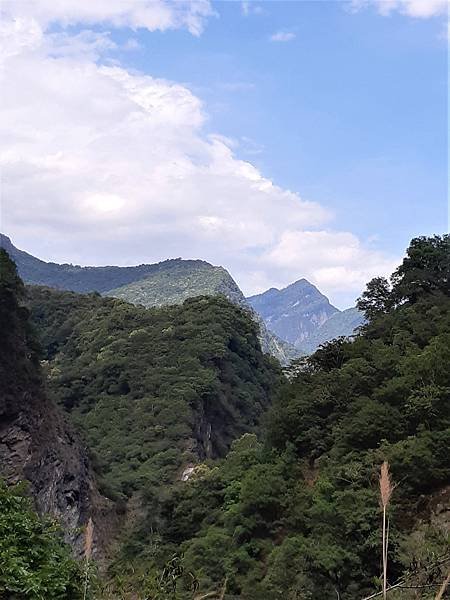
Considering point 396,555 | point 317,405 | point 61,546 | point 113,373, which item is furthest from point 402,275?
point 113,373

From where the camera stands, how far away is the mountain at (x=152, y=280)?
8850cm

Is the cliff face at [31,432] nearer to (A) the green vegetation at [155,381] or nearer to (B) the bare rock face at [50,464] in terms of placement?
(B) the bare rock face at [50,464]

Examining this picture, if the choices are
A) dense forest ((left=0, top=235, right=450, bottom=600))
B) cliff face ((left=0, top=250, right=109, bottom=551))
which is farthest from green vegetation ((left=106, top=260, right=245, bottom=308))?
cliff face ((left=0, top=250, right=109, bottom=551))

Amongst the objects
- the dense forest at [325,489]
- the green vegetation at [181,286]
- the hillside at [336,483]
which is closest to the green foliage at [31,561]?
the dense forest at [325,489]

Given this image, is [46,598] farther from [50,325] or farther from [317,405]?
[50,325]

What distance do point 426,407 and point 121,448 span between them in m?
25.9

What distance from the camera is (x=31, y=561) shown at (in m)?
5.20

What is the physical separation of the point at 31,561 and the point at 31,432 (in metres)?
20.4

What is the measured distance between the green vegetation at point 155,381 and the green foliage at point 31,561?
24767mm

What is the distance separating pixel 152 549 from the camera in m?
15.2

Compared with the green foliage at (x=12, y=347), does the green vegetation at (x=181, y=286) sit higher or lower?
higher

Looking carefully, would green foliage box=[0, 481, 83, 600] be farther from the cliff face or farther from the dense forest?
the cliff face

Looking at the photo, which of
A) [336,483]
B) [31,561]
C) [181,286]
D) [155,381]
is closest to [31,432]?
[336,483]

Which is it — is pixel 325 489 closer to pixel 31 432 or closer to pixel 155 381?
pixel 31 432
